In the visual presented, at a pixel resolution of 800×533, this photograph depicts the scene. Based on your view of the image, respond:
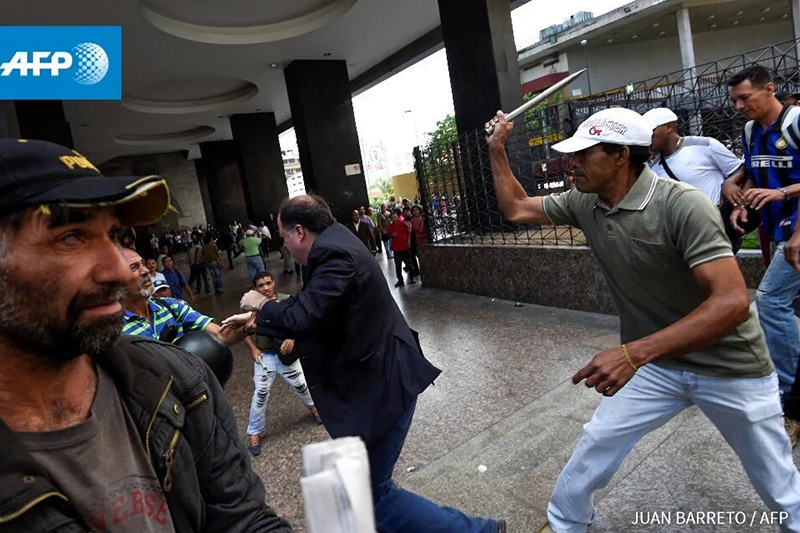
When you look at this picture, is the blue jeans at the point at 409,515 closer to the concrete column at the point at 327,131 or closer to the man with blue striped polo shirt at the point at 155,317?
the man with blue striped polo shirt at the point at 155,317

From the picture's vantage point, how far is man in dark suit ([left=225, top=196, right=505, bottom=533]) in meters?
2.23

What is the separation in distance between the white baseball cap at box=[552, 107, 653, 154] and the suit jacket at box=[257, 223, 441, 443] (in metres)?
1.12

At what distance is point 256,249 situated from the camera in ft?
39.2

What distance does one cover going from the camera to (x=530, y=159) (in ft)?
25.8

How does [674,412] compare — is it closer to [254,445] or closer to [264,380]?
[264,380]

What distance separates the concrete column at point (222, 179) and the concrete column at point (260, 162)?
22.0 ft

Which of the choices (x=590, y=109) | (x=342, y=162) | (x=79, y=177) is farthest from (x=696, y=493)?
(x=342, y=162)

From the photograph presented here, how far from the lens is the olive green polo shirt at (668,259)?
1883 millimetres

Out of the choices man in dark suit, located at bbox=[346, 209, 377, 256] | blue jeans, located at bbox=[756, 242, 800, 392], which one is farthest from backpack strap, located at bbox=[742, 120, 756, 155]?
man in dark suit, located at bbox=[346, 209, 377, 256]

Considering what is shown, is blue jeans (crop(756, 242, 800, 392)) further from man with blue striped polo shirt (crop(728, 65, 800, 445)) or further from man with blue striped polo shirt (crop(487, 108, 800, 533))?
man with blue striped polo shirt (crop(487, 108, 800, 533))

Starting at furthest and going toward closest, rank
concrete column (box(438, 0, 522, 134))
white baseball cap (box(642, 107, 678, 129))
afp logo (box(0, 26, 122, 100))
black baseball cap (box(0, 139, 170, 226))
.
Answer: concrete column (box(438, 0, 522, 134)) → afp logo (box(0, 26, 122, 100)) → white baseball cap (box(642, 107, 678, 129)) → black baseball cap (box(0, 139, 170, 226))

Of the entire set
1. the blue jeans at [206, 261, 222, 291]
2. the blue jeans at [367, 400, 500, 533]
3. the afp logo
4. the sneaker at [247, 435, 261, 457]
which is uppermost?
the afp logo

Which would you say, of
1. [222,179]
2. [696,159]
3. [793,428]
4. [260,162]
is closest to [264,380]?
[793,428]

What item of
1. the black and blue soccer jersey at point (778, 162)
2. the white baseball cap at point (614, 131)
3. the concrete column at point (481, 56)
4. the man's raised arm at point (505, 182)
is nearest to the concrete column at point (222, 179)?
the concrete column at point (481, 56)
